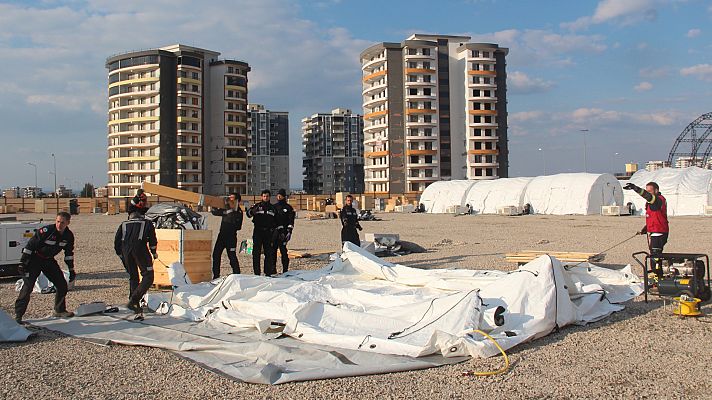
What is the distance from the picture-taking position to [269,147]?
129250 mm

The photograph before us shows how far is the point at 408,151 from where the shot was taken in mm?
79938

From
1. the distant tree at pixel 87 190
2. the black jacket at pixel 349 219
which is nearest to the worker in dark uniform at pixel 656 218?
the black jacket at pixel 349 219

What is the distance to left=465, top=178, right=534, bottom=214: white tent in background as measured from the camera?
1721 inches

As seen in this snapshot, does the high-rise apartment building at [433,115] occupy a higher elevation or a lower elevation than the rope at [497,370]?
higher

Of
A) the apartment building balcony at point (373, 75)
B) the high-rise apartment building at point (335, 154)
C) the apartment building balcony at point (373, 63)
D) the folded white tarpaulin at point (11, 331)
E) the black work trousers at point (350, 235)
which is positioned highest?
the apartment building balcony at point (373, 63)

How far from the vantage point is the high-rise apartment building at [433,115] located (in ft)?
263

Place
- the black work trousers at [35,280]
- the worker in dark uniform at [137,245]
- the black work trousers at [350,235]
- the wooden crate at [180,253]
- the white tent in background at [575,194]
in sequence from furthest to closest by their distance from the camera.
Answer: the white tent in background at [575,194], the black work trousers at [350,235], the wooden crate at [180,253], the worker in dark uniform at [137,245], the black work trousers at [35,280]

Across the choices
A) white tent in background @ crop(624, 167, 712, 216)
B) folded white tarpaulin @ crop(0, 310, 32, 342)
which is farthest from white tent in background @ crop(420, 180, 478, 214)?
folded white tarpaulin @ crop(0, 310, 32, 342)

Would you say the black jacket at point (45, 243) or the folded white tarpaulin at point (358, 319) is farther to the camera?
the black jacket at point (45, 243)

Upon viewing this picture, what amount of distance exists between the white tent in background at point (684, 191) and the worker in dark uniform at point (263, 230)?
32.7 m

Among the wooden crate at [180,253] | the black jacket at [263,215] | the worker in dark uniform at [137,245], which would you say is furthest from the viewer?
the black jacket at [263,215]

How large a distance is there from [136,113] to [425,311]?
7869 centimetres

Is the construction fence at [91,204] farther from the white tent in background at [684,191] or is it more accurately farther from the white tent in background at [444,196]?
the white tent in background at [684,191]

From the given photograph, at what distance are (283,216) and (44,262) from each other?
483 cm
